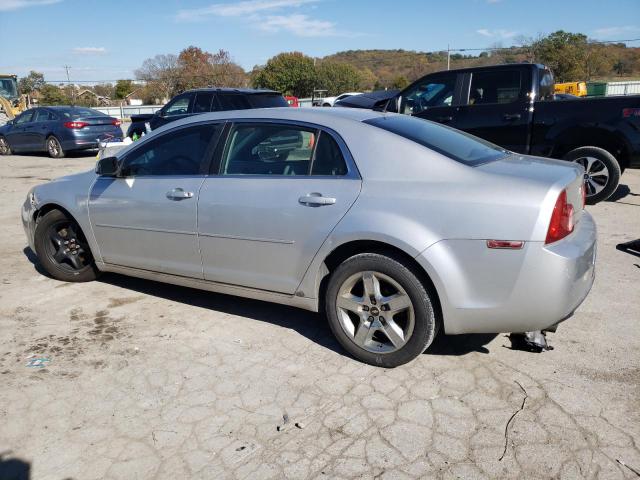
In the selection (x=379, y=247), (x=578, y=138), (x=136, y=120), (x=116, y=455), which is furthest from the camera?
(x=136, y=120)

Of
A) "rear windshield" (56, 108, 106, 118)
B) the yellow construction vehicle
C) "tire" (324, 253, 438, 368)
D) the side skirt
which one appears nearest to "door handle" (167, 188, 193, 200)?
the side skirt

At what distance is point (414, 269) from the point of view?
3264mm

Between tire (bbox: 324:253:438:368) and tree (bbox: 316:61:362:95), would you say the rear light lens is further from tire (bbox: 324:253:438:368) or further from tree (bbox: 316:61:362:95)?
tree (bbox: 316:61:362:95)

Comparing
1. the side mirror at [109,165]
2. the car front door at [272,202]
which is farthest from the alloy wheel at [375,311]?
the side mirror at [109,165]

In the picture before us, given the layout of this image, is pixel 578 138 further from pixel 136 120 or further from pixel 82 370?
pixel 136 120

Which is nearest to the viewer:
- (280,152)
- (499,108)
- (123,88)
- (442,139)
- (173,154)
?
(442,139)

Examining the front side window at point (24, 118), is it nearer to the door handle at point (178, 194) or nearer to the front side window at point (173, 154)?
the front side window at point (173, 154)

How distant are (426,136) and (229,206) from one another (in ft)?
4.67

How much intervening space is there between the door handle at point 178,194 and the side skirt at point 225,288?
62 cm

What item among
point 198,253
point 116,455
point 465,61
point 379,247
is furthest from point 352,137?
point 465,61

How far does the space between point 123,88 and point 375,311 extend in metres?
61.6

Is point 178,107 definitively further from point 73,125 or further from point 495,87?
point 495,87

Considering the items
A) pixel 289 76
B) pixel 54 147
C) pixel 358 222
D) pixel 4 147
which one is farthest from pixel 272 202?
pixel 289 76

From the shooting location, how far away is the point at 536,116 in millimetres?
7715
